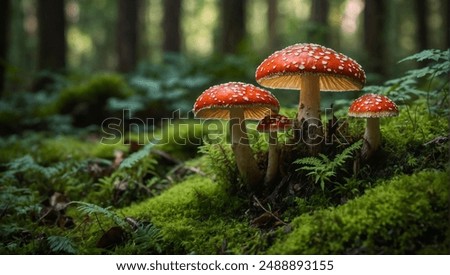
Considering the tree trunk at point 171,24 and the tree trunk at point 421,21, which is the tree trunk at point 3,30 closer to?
the tree trunk at point 171,24

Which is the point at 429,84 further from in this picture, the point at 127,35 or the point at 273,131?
the point at 127,35

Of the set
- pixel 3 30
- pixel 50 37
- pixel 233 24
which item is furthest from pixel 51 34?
pixel 233 24

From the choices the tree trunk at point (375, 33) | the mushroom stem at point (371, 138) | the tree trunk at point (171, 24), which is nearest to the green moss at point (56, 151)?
the mushroom stem at point (371, 138)

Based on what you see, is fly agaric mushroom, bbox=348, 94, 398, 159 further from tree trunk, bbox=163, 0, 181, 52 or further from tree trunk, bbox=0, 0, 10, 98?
tree trunk, bbox=163, 0, 181, 52

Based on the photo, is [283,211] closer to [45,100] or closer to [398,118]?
[398,118]

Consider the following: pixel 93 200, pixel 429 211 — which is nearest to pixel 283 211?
pixel 429 211
